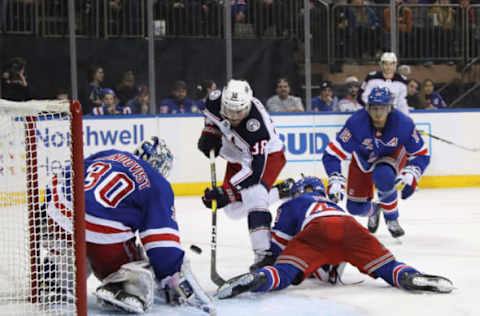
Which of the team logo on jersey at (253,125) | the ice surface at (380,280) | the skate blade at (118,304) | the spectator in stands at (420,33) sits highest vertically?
the spectator in stands at (420,33)

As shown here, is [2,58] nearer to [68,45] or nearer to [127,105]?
[68,45]

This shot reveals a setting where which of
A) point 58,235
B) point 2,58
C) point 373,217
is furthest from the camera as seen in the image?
point 2,58

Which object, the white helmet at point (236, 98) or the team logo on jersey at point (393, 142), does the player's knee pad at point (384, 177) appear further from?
the white helmet at point (236, 98)

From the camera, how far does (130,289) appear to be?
10.2 feet

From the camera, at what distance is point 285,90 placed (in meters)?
8.18

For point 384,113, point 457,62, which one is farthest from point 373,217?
point 457,62

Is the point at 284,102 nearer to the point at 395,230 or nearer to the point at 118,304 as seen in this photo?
the point at 395,230

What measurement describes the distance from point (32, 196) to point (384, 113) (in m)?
2.51

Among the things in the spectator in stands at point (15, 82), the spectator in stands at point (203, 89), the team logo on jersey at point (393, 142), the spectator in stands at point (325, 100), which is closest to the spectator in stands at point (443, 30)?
the spectator in stands at point (325, 100)

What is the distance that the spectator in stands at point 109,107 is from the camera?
7734 millimetres

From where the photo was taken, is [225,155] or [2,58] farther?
[2,58]

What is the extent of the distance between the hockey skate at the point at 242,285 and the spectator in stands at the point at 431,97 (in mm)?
5531

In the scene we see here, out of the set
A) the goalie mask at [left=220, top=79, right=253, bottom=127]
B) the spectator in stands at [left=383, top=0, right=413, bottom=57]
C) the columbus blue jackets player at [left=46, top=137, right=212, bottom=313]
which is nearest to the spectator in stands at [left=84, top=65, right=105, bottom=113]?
the spectator in stands at [left=383, top=0, right=413, bottom=57]

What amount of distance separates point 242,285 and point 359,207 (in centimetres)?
212
